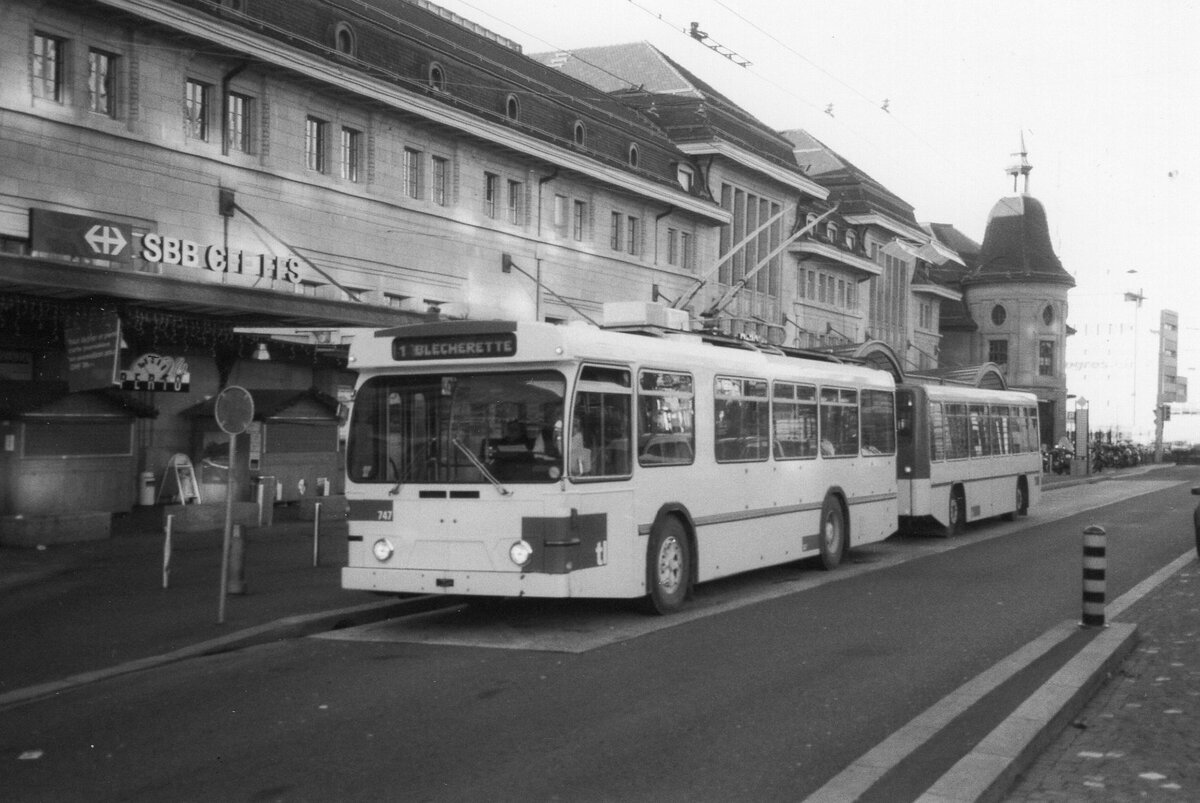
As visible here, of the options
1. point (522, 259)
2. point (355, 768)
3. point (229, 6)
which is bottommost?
point (355, 768)

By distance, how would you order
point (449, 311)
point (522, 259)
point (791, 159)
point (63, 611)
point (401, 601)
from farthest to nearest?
point (791, 159) < point (522, 259) < point (449, 311) < point (401, 601) < point (63, 611)

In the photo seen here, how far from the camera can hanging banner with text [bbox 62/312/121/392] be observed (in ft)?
63.6

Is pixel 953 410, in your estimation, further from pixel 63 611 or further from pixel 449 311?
pixel 63 611

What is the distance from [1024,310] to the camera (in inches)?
3693

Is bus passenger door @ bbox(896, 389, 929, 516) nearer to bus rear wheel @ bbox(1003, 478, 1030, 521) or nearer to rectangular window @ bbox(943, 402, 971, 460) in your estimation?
rectangular window @ bbox(943, 402, 971, 460)

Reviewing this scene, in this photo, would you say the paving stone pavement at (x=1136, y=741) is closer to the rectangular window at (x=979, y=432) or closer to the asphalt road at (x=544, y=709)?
the asphalt road at (x=544, y=709)

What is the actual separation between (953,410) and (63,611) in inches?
639

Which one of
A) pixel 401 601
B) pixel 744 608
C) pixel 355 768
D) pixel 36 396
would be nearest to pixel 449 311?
pixel 401 601

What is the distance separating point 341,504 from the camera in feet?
82.4

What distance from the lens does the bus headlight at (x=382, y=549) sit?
12.4m

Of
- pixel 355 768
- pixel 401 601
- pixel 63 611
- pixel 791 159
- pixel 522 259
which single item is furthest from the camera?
pixel 791 159

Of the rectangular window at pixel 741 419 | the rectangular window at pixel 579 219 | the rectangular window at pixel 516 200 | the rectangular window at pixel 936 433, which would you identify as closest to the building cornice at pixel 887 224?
the rectangular window at pixel 579 219

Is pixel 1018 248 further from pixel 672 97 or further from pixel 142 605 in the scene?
pixel 142 605

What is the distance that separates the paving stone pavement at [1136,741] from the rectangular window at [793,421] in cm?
576
